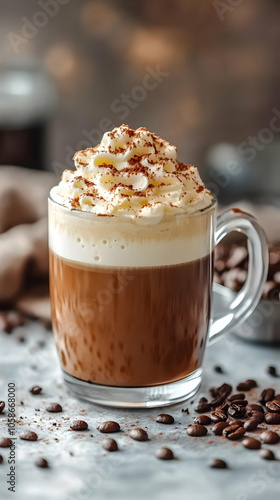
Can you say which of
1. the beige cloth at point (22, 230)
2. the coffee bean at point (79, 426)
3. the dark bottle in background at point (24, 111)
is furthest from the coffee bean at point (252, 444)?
the dark bottle in background at point (24, 111)

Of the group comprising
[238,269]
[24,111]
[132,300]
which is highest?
[24,111]

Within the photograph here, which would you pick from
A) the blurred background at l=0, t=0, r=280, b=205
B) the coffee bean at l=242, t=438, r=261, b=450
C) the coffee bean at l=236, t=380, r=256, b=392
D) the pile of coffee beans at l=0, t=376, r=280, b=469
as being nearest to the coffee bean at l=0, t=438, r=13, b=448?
the pile of coffee beans at l=0, t=376, r=280, b=469

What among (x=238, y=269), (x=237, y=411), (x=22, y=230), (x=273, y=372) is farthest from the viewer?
(x=22, y=230)

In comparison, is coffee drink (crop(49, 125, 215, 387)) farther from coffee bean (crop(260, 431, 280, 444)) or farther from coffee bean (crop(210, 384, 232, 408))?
coffee bean (crop(260, 431, 280, 444))

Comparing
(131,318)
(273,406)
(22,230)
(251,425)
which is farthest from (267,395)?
(22,230)

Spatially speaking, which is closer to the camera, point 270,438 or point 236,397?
point 270,438

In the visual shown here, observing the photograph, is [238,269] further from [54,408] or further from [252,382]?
[54,408]

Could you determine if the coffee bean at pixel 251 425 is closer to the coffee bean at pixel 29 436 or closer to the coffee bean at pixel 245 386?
→ the coffee bean at pixel 245 386

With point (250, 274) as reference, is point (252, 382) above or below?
below
